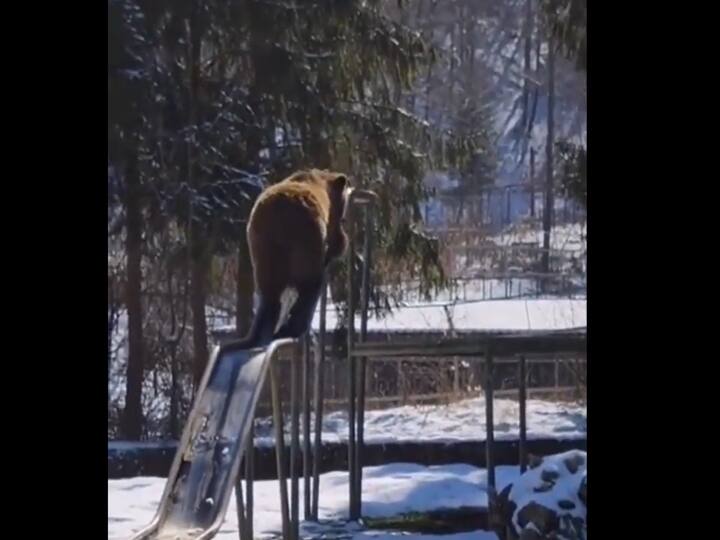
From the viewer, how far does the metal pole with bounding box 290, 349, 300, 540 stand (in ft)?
7.32

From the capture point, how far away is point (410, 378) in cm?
226

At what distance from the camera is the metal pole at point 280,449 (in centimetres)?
222

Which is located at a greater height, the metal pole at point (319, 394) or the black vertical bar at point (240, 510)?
the metal pole at point (319, 394)

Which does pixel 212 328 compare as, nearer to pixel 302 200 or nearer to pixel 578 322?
pixel 302 200

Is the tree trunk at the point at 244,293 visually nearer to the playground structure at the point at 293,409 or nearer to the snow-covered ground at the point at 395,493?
the playground structure at the point at 293,409

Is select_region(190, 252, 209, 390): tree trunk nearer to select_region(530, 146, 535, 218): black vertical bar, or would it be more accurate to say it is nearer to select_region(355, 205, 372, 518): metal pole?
select_region(355, 205, 372, 518): metal pole

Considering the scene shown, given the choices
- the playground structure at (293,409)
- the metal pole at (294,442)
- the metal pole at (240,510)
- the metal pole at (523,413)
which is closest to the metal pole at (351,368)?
the playground structure at (293,409)

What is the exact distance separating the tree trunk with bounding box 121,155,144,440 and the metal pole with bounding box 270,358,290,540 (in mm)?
263

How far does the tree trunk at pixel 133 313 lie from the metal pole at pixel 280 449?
0.86 feet

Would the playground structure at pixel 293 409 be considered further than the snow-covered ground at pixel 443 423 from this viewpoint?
No

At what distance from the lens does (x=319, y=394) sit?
2.27 m
